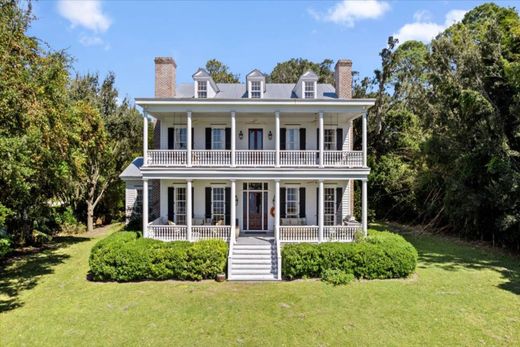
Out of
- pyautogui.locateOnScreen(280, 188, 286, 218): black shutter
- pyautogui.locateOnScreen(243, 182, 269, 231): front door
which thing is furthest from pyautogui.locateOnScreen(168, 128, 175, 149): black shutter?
pyautogui.locateOnScreen(280, 188, 286, 218): black shutter

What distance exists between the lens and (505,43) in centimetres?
1766

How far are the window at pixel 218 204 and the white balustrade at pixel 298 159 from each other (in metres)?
4.15

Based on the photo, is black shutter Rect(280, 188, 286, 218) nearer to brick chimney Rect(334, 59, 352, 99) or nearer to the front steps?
the front steps

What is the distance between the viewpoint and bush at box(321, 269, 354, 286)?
12.0 meters

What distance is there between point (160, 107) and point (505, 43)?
19201 millimetres

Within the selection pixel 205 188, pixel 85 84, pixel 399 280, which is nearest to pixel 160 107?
pixel 205 188

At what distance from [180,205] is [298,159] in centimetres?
719

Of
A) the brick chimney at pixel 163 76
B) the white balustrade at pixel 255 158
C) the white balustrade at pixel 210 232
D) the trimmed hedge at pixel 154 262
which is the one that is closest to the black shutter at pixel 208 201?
the white balustrade at pixel 210 232

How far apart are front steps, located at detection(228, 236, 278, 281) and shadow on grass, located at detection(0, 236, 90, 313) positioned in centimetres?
761

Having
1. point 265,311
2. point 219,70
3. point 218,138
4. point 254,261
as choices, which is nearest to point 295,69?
point 219,70

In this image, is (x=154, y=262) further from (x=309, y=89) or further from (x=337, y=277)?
(x=309, y=89)

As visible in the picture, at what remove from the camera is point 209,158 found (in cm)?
1620

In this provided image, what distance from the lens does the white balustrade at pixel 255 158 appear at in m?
16.0

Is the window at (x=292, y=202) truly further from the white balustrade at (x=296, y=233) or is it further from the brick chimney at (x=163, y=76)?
the brick chimney at (x=163, y=76)
